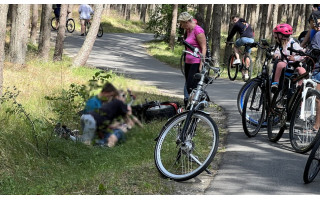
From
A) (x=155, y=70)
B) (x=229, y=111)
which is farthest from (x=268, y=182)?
(x=155, y=70)

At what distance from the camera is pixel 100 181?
596 cm

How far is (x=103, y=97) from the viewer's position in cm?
989

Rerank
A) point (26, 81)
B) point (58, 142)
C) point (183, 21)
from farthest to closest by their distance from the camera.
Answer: point (26, 81)
point (183, 21)
point (58, 142)

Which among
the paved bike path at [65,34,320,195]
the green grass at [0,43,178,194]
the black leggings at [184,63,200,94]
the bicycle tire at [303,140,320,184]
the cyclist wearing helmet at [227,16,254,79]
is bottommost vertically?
the green grass at [0,43,178,194]

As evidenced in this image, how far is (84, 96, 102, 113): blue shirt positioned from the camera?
9.92m

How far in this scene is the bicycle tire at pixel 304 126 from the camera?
712cm

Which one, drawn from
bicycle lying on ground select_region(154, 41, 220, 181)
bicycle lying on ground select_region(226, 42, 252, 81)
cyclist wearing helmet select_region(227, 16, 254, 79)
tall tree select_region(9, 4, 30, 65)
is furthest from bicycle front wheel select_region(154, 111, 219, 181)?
tall tree select_region(9, 4, 30, 65)

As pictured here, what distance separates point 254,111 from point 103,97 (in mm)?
2871

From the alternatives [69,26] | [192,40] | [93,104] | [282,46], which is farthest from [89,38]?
[69,26]

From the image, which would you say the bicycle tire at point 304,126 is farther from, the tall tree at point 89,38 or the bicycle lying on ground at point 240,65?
the tall tree at point 89,38

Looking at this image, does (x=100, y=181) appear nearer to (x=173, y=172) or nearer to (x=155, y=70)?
(x=173, y=172)

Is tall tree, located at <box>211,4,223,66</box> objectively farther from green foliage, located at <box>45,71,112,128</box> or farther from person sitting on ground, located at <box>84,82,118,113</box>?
person sitting on ground, located at <box>84,82,118,113</box>

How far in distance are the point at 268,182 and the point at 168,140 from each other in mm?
1216

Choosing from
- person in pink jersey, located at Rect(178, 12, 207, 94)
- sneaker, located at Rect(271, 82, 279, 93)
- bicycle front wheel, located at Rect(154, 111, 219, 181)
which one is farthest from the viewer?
person in pink jersey, located at Rect(178, 12, 207, 94)
